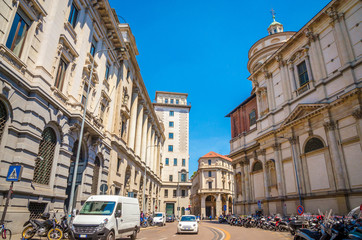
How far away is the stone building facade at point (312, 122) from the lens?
64.9 feet

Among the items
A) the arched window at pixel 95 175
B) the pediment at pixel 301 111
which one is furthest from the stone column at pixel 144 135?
the pediment at pixel 301 111

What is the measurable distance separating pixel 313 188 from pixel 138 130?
24.2m

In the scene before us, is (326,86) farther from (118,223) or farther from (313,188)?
(118,223)

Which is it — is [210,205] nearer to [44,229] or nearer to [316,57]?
[316,57]

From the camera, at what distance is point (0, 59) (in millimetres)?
9977

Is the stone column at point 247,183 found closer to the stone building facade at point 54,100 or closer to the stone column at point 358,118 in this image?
the stone column at point 358,118

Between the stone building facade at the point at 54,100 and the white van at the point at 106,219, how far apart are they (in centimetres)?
310

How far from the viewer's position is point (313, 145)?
23734mm

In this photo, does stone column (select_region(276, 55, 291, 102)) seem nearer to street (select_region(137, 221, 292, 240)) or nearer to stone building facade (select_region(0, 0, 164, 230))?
street (select_region(137, 221, 292, 240))

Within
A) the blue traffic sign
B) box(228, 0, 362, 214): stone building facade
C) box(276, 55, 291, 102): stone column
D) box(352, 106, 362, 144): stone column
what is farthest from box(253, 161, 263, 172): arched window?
the blue traffic sign

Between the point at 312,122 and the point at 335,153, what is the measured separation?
4215 mm

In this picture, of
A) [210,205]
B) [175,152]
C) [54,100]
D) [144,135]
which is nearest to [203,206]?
[210,205]

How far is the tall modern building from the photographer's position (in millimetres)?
58656

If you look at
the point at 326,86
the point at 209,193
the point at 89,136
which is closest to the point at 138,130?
the point at 89,136
